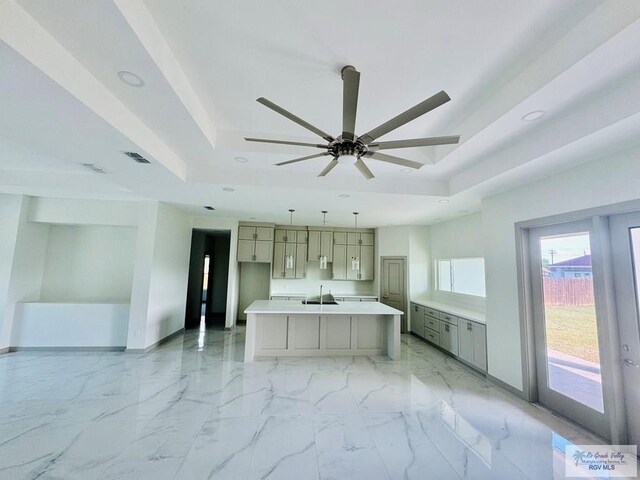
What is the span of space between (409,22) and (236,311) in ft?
21.7

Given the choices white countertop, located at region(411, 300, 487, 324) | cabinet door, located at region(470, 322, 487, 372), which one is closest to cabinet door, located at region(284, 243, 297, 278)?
white countertop, located at region(411, 300, 487, 324)

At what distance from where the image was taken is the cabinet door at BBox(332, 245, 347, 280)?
23.1 feet

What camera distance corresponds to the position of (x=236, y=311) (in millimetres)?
6809

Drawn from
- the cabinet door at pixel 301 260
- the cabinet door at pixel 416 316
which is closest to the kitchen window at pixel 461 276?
the cabinet door at pixel 416 316

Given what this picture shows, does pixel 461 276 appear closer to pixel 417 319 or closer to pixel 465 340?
pixel 417 319

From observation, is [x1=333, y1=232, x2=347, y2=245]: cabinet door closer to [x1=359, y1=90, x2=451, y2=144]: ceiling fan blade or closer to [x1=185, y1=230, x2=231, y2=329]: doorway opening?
[x1=185, y1=230, x2=231, y2=329]: doorway opening

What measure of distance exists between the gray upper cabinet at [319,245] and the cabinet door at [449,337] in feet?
10.2

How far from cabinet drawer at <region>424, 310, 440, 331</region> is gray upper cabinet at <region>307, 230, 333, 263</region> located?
2677mm

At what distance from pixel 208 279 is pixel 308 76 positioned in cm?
761

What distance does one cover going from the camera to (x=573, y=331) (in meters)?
2.80

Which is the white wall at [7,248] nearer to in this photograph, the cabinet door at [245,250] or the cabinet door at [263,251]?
the cabinet door at [245,250]

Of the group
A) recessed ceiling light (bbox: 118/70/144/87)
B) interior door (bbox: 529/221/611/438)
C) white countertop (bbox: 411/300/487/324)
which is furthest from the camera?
white countertop (bbox: 411/300/487/324)

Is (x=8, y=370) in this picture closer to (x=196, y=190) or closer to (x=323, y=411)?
(x=196, y=190)

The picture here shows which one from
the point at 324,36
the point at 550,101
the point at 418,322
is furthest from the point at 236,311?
the point at 550,101
